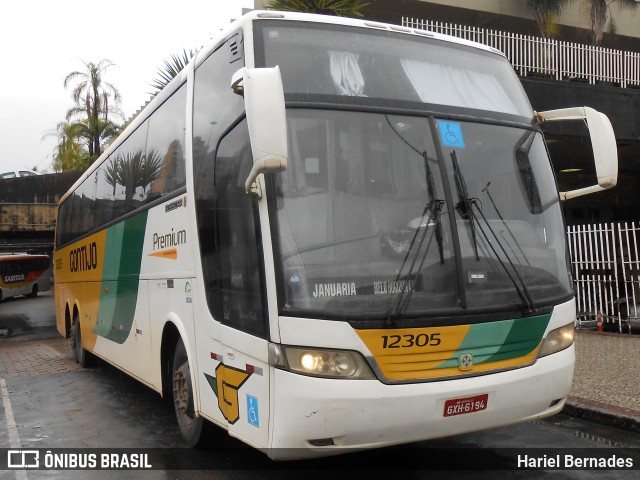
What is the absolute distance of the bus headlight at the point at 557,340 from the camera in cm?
483

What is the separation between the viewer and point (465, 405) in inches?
174

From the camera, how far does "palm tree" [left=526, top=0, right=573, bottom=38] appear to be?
1071 inches

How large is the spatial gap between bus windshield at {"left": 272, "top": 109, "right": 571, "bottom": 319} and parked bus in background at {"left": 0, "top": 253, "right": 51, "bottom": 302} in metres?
38.8

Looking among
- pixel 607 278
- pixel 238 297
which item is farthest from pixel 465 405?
pixel 607 278

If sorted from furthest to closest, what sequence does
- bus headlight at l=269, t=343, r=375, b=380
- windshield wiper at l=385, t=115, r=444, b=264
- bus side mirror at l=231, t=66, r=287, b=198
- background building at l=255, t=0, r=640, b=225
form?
1. background building at l=255, t=0, r=640, b=225
2. windshield wiper at l=385, t=115, r=444, b=264
3. bus headlight at l=269, t=343, r=375, b=380
4. bus side mirror at l=231, t=66, r=287, b=198

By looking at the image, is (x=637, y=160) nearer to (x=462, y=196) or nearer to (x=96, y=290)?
(x=96, y=290)

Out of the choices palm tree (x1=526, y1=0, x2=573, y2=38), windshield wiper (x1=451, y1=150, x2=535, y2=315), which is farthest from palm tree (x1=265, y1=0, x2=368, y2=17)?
palm tree (x1=526, y1=0, x2=573, y2=38)

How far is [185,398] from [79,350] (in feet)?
22.6

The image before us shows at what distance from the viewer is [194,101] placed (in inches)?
233

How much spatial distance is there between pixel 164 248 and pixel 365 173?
2653 mm

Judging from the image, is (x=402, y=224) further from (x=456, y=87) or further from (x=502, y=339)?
(x=456, y=87)

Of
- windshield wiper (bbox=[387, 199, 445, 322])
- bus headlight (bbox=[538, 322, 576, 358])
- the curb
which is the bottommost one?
the curb

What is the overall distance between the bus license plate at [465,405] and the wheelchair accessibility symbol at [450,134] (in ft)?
5.69

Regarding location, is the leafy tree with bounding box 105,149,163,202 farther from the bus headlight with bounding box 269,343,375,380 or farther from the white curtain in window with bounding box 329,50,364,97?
the bus headlight with bounding box 269,343,375,380
